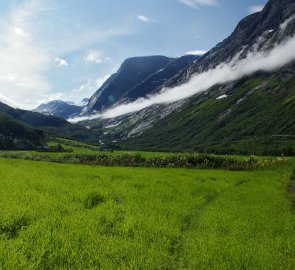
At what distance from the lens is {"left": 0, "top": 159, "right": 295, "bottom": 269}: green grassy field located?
40.1ft

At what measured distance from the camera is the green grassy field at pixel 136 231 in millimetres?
12219

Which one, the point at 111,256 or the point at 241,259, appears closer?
the point at 111,256

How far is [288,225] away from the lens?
64.3ft

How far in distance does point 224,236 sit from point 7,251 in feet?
28.2

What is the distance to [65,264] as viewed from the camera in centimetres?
1142

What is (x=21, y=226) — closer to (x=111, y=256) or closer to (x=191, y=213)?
(x=111, y=256)

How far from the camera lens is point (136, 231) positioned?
50.4 feet

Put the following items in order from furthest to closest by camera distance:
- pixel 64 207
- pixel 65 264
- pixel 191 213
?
pixel 191 213, pixel 64 207, pixel 65 264

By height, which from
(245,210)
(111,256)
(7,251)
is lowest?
(245,210)

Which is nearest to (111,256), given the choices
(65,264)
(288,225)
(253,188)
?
(65,264)

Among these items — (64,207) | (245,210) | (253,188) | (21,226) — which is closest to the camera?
(21,226)

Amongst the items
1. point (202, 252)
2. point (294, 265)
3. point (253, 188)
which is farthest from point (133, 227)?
point (253, 188)

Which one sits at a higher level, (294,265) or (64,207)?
(64,207)

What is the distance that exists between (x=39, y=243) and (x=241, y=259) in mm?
6815
